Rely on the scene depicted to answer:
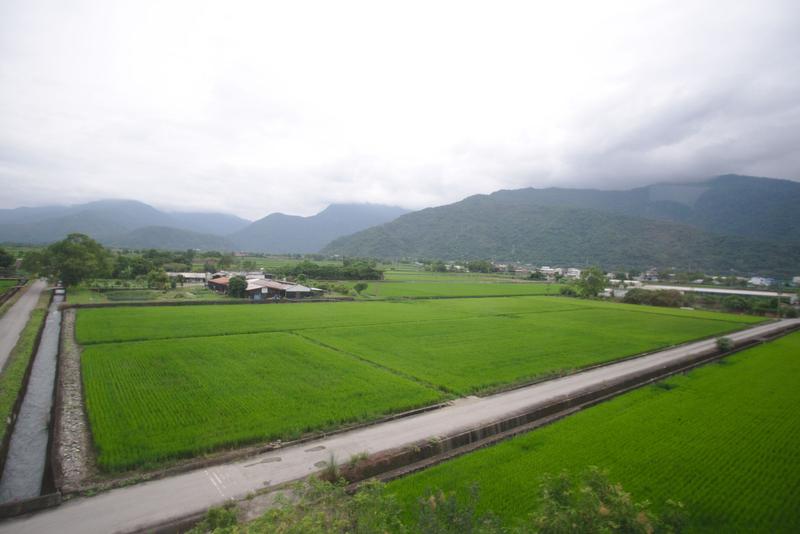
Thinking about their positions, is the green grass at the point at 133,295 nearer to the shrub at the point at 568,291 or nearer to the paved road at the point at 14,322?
the paved road at the point at 14,322

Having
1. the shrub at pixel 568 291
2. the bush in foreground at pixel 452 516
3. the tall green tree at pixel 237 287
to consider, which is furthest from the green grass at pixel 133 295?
the shrub at pixel 568 291

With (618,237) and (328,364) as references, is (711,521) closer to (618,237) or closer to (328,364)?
(328,364)

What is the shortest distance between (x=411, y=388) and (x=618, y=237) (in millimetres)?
166970

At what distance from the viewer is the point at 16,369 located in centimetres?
1714

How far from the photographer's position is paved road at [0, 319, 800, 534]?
8172 millimetres

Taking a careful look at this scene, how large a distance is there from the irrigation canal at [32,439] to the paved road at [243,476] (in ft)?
5.97

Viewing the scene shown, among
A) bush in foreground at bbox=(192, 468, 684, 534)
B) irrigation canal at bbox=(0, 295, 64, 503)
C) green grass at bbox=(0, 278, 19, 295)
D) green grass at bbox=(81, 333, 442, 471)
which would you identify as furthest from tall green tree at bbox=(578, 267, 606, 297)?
green grass at bbox=(0, 278, 19, 295)

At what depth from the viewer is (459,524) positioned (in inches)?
210

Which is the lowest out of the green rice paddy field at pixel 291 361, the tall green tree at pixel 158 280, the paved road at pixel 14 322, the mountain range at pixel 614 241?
the green rice paddy field at pixel 291 361

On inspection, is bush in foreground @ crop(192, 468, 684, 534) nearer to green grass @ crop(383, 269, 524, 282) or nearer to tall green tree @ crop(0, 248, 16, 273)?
green grass @ crop(383, 269, 524, 282)

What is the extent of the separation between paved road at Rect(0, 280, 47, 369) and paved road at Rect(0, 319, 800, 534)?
1411 cm

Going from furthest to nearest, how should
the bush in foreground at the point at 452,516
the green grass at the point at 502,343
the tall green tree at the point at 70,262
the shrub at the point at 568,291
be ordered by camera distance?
the shrub at the point at 568,291 → the tall green tree at the point at 70,262 → the green grass at the point at 502,343 → the bush in foreground at the point at 452,516

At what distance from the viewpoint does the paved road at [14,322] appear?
20484 mm

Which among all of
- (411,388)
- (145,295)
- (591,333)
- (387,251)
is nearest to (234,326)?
(411,388)
